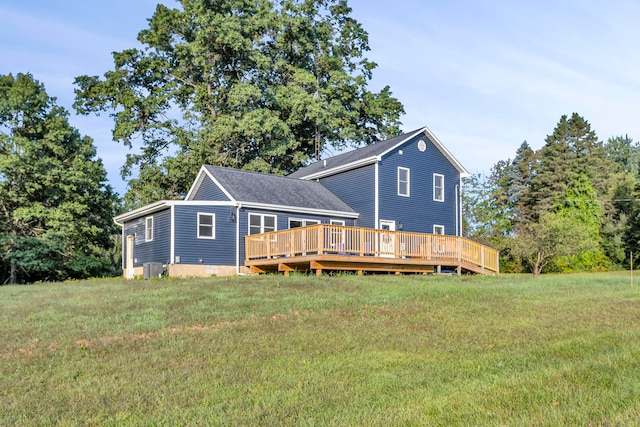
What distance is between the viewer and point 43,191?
31688 millimetres

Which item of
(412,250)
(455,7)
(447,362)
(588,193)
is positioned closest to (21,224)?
(412,250)

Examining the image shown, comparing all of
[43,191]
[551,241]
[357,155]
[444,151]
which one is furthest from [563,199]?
[43,191]

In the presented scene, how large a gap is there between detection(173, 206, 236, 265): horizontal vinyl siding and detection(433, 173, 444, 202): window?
10.1 meters

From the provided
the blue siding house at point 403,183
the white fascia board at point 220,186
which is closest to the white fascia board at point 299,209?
the white fascia board at point 220,186

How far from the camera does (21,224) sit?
31.3 m

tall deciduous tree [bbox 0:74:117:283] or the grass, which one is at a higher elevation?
tall deciduous tree [bbox 0:74:117:283]

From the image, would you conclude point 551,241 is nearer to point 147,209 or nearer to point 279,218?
point 279,218

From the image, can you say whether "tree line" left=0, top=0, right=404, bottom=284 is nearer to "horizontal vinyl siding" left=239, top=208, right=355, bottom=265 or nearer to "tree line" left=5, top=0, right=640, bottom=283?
"tree line" left=5, top=0, right=640, bottom=283

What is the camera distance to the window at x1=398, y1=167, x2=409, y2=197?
2748 cm

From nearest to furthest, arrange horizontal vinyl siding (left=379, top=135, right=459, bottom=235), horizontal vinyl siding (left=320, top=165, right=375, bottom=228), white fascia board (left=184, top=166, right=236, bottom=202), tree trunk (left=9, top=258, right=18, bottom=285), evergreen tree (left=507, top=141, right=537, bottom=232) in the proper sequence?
white fascia board (left=184, top=166, right=236, bottom=202) < horizontal vinyl siding (left=320, top=165, right=375, bottom=228) < horizontal vinyl siding (left=379, top=135, right=459, bottom=235) < tree trunk (left=9, top=258, right=18, bottom=285) < evergreen tree (left=507, top=141, right=537, bottom=232)

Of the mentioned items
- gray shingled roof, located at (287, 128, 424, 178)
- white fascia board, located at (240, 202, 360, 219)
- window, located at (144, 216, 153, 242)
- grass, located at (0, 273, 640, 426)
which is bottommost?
grass, located at (0, 273, 640, 426)

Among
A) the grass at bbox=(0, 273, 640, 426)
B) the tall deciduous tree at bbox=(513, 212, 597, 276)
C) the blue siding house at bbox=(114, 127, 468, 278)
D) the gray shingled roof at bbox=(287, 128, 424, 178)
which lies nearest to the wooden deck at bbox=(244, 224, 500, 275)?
the blue siding house at bbox=(114, 127, 468, 278)

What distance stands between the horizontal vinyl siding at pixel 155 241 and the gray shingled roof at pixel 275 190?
2782 millimetres

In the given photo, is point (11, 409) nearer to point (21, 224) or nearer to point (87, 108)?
point (21, 224)
